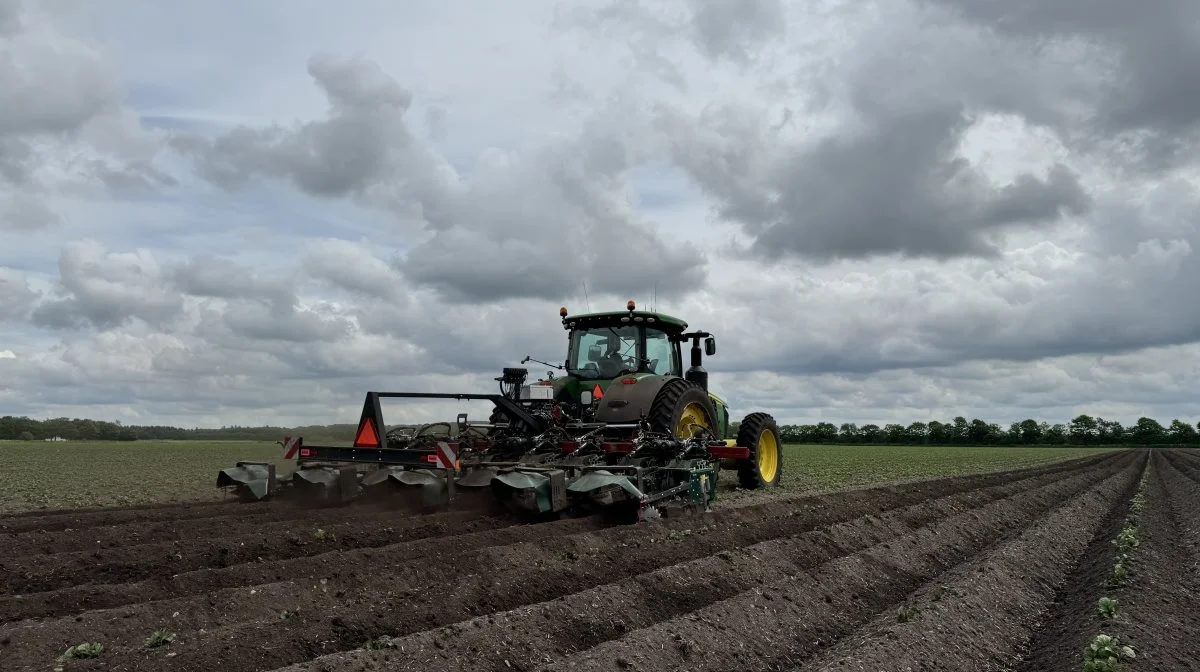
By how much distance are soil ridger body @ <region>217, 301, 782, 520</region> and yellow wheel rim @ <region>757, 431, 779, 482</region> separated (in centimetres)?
133

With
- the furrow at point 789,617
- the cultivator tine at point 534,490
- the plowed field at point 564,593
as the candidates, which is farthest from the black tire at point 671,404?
the furrow at point 789,617

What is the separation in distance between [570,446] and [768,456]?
5.69 meters

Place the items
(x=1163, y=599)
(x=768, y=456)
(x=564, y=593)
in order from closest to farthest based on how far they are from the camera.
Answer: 1. (x=564, y=593)
2. (x=1163, y=599)
3. (x=768, y=456)

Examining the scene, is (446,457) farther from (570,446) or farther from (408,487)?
(570,446)

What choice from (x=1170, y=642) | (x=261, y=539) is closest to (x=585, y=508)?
(x=261, y=539)

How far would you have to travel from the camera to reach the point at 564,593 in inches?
252

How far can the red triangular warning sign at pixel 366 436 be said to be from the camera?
396 inches

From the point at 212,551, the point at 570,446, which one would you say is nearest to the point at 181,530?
the point at 212,551

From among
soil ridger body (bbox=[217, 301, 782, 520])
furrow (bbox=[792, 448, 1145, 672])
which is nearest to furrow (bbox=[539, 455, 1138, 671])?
furrow (bbox=[792, 448, 1145, 672])

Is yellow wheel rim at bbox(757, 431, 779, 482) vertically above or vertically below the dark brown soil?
above

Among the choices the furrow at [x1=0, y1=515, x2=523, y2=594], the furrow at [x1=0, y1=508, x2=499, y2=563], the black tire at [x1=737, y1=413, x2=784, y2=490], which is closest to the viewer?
the furrow at [x1=0, y1=515, x2=523, y2=594]

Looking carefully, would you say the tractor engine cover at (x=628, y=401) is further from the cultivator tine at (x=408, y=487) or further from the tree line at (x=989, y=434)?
the tree line at (x=989, y=434)

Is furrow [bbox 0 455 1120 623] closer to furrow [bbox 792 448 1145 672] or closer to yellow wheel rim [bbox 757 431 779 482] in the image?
furrow [bbox 792 448 1145 672]

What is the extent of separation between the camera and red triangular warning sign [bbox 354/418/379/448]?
10.1 meters
